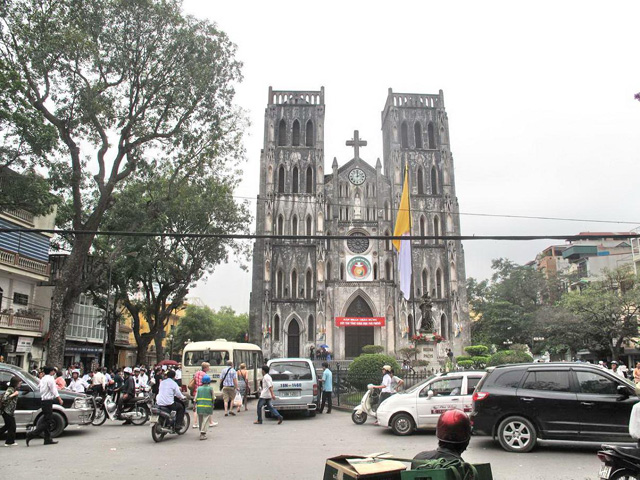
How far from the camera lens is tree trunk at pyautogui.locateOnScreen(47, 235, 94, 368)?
1628 centimetres

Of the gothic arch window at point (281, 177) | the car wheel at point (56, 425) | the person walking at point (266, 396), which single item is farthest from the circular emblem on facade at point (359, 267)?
the car wheel at point (56, 425)

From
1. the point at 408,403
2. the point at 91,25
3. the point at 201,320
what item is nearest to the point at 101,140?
the point at 91,25

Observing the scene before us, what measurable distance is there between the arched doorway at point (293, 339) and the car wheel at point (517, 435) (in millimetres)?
30738

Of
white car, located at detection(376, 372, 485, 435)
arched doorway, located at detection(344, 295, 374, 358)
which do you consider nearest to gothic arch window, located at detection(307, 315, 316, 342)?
arched doorway, located at detection(344, 295, 374, 358)

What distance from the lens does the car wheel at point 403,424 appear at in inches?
428

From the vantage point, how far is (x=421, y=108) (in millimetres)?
43625

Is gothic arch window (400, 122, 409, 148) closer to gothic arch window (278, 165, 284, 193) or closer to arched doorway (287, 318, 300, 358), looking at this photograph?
gothic arch window (278, 165, 284, 193)

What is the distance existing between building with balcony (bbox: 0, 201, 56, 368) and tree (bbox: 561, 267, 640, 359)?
96.3 feet

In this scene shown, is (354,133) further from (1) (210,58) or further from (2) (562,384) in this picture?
(2) (562,384)

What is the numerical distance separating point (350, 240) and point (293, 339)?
8503 mm

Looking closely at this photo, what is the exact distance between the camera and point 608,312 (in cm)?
3167

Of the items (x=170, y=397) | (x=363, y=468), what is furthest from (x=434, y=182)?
(x=363, y=468)

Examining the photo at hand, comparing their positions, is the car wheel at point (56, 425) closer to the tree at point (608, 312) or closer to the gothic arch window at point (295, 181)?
the tree at point (608, 312)

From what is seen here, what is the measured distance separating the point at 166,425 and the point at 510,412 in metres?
6.29
